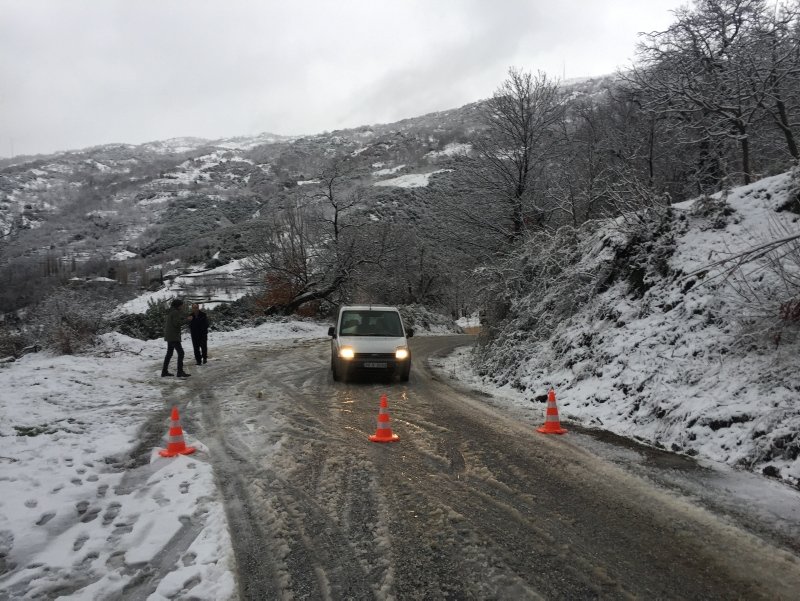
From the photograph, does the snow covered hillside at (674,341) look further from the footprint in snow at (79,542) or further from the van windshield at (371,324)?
the footprint in snow at (79,542)

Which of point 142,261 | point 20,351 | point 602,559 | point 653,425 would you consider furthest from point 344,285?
point 142,261

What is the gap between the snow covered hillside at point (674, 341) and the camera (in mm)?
5746

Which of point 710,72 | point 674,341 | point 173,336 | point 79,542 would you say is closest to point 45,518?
point 79,542

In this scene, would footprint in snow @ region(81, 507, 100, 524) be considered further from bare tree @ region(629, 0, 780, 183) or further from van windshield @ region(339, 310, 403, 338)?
bare tree @ region(629, 0, 780, 183)

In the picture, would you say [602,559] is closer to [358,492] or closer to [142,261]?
[358,492]

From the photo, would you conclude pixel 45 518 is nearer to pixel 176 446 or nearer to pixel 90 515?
pixel 90 515

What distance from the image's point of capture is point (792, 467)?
15.9ft

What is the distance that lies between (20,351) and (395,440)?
14186 millimetres

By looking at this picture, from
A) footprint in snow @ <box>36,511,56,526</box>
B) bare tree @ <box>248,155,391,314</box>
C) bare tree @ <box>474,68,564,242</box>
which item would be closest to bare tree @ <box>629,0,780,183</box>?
bare tree @ <box>474,68,564,242</box>

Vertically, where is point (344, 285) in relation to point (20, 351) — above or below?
above

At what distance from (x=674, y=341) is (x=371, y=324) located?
6800mm

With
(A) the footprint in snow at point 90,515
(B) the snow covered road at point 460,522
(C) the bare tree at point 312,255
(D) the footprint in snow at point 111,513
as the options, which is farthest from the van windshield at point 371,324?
(C) the bare tree at point 312,255

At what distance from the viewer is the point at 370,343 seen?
1149 cm

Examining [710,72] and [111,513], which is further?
[710,72]
